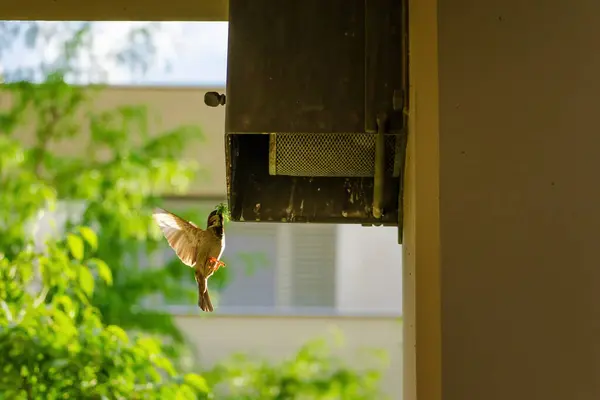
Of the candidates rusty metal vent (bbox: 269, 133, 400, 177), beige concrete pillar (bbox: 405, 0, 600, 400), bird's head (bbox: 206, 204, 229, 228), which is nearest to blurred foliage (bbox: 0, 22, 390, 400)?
bird's head (bbox: 206, 204, 229, 228)

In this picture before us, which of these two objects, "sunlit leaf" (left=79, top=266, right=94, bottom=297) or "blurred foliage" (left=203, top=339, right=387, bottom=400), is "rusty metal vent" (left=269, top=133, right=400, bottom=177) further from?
"blurred foliage" (left=203, top=339, right=387, bottom=400)

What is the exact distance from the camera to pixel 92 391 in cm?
187

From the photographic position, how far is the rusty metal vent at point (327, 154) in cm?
102

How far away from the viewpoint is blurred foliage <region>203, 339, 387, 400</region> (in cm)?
344

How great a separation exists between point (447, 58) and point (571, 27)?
0.14m

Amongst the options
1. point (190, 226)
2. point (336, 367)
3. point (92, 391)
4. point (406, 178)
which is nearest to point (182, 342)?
point (336, 367)

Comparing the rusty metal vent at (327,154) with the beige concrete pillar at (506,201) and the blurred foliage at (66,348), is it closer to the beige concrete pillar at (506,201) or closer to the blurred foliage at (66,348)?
the beige concrete pillar at (506,201)

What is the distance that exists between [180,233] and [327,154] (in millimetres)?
378

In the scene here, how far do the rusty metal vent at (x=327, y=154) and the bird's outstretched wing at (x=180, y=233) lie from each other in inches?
10.1

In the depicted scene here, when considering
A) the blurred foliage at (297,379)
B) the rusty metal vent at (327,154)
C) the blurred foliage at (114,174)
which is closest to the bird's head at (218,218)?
the rusty metal vent at (327,154)

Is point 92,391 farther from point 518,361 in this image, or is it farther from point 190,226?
point 518,361

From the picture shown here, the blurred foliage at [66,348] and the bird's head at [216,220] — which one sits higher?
the bird's head at [216,220]

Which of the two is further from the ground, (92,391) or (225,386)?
(92,391)

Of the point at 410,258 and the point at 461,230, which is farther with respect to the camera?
the point at 410,258
